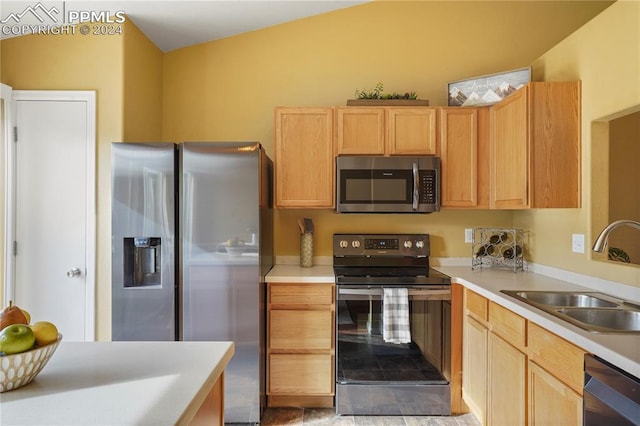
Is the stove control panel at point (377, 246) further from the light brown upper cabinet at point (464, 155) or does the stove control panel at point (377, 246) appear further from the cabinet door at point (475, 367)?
the cabinet door at point (475, 367)

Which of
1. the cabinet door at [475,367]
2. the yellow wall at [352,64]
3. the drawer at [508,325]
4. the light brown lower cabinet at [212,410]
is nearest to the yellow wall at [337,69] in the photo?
the yellow wall at [352,64]

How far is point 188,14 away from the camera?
8.41 feet

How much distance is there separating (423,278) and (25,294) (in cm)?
260

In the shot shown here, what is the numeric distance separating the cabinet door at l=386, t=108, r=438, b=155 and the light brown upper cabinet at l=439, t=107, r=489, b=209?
0.09 m

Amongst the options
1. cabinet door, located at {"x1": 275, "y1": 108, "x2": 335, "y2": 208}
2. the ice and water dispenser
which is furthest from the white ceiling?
the ice and water dispenser

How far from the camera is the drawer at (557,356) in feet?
4.26

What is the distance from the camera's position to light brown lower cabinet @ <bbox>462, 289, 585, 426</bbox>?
1.37 meters

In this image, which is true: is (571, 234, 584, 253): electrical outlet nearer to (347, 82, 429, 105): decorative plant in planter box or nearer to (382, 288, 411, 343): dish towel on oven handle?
(382, 288, 411, 343): dish towel on oven handle

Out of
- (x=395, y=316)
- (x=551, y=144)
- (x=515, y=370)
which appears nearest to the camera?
(x=515, y=370)

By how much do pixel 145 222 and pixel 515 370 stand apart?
2.19 metres

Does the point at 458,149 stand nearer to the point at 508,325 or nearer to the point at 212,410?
the point at 508,325

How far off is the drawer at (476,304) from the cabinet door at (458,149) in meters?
0.73


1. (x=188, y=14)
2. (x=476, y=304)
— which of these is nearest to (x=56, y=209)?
(x=188, y=14)

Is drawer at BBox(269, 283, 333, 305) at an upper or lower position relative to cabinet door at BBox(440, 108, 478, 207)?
lower
